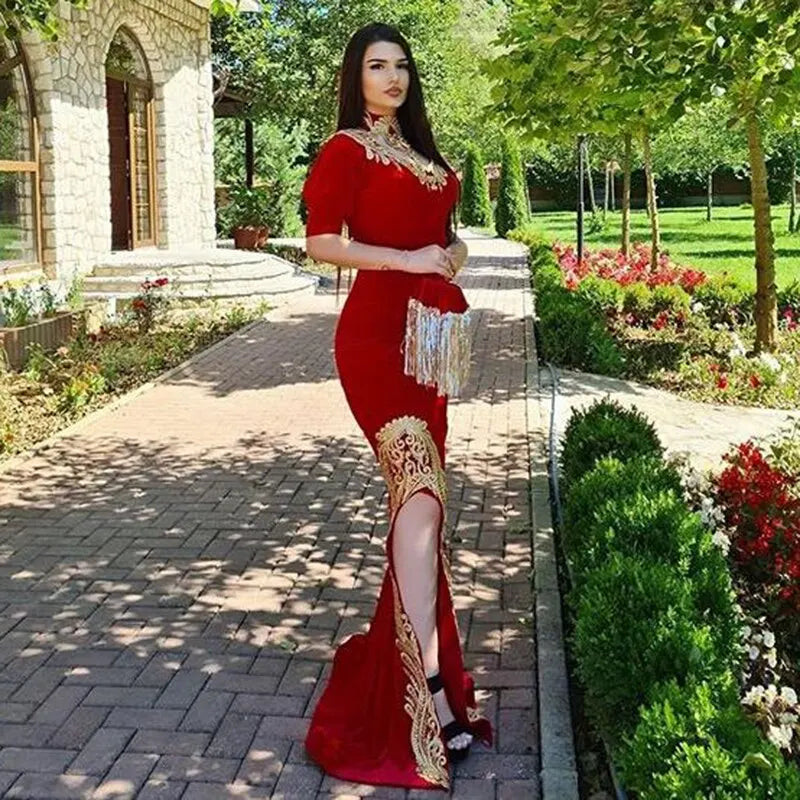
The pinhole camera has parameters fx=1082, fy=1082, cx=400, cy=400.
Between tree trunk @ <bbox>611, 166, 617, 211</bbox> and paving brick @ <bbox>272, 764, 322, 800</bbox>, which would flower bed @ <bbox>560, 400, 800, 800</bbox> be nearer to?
paving brick @ <bbox>272, 764, 322, 800</bbox>

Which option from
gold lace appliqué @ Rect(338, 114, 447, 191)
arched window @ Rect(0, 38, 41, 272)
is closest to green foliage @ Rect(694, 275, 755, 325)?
arched window @ Rect(0, 38, 41, 272)

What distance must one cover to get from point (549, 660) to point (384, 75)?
2.34 meters

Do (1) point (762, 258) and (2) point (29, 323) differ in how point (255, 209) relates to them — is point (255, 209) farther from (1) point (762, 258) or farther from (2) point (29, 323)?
(1) point (762, 258)

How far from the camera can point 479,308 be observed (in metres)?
16.1

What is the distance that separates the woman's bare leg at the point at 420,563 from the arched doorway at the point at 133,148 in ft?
50.8

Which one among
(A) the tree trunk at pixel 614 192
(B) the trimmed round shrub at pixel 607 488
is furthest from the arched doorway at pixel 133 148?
(A) the tree trunk at pixel 614 192

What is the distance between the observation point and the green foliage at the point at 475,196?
41750 mm

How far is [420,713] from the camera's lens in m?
3.45

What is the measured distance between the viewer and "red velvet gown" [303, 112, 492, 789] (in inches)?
133

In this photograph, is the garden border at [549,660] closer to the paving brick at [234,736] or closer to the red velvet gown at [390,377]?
the red velvet gown at [390,377]

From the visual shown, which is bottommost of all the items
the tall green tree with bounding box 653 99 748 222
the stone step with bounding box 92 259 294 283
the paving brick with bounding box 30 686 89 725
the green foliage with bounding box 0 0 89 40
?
the paving brick with bounding box 30 686 89 725

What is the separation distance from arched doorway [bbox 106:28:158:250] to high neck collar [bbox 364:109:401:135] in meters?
15.3

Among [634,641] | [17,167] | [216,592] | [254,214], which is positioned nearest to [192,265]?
[17,167]

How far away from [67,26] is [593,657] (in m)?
13.2
